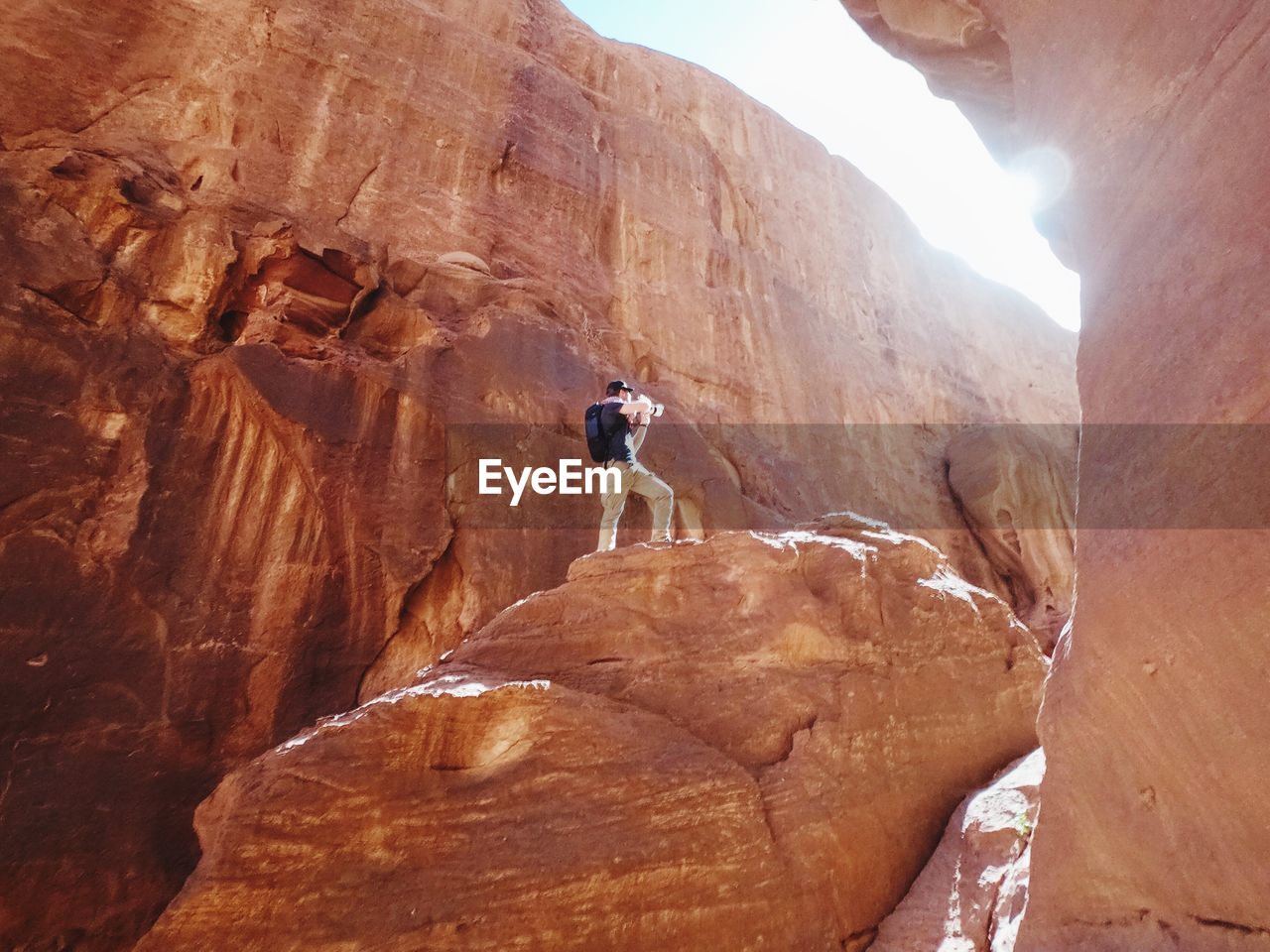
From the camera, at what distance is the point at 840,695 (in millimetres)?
6184

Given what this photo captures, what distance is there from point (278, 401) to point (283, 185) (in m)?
5.71

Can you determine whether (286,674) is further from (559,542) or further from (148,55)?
(148,55)

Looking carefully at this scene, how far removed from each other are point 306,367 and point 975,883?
1048cm

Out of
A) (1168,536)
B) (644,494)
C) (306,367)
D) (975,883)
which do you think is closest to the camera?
(1168,536)

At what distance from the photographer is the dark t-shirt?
8695 mm

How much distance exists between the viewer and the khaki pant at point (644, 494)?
28.9 ft

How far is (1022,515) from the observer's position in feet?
72.8

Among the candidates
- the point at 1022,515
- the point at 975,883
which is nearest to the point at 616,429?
the point at 975,883

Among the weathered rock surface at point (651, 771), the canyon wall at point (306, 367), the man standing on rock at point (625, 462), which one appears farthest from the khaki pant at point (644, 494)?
the canyon wall at point (306, 367)

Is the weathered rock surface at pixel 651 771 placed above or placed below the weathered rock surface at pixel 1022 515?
below

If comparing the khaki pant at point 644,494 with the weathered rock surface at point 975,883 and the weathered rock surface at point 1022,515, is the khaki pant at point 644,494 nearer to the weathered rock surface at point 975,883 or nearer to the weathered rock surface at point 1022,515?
the weathered rock surface at point 975,883

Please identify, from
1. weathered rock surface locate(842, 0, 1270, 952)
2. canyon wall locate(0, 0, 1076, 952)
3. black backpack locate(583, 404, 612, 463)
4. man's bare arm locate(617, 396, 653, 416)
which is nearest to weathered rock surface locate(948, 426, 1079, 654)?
canyon wall locate(0, 0, 1076, 952)

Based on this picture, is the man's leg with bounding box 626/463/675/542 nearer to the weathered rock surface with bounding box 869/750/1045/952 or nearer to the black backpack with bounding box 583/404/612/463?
the black backpack with bounding box 583/404/612/463

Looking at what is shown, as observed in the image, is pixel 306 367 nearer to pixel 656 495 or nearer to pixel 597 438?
pixel 597 438
